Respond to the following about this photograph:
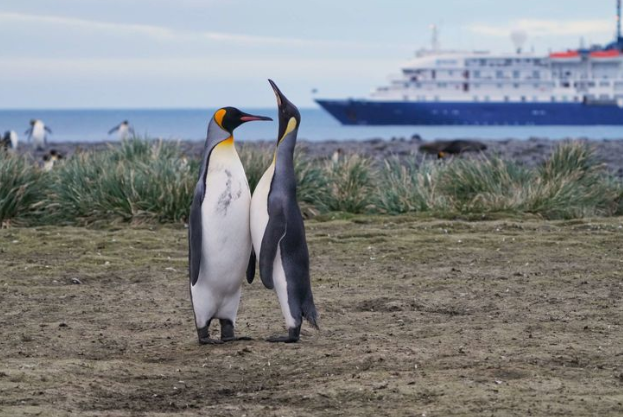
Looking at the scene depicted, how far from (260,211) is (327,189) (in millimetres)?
7330

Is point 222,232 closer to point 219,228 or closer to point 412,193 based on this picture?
point 219,228

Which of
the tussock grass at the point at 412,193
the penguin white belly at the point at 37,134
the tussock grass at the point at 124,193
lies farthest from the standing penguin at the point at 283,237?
the penguin white belly at the point at 37,134

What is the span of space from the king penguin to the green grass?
19.6 ft

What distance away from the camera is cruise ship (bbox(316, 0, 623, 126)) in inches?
3071

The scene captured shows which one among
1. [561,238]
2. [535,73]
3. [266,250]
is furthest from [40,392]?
[535,73]

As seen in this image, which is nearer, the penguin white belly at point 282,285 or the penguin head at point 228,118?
the penguin white belly at point 282,285

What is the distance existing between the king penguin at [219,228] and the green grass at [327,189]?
5960 millimetres

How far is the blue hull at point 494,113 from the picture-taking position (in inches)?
3061

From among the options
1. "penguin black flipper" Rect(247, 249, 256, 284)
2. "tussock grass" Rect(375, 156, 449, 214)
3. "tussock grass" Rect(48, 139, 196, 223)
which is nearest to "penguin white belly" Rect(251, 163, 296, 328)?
"penguin black flipper" Rect(247, 249, 256, 284)

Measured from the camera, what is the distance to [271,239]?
5680mm

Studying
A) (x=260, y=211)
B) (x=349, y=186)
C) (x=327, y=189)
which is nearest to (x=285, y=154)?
(x=260, y=211)

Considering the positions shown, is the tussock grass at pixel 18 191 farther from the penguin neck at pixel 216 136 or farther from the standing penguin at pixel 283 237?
the standing penguin at pixel 283 237

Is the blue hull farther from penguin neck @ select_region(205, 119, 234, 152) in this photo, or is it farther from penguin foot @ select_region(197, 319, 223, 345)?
penguin foot @ select_region(197, 319, 223, 345)

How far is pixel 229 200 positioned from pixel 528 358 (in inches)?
66.9
